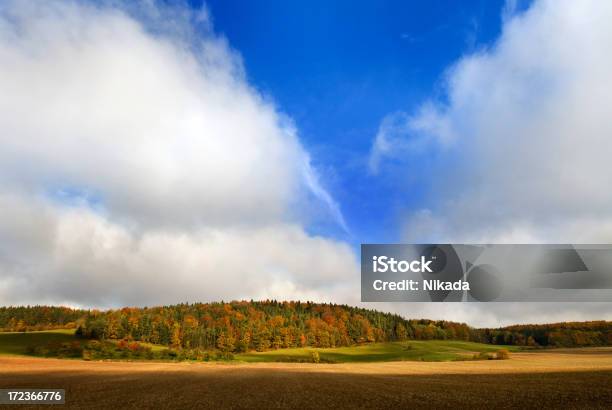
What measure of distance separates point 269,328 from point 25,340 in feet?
255

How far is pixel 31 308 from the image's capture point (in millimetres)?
198875

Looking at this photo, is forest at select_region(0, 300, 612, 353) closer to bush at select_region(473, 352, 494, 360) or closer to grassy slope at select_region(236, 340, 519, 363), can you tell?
grassy slope at select_region(236, 340, 519, 363)

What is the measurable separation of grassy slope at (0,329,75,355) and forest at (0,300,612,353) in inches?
268

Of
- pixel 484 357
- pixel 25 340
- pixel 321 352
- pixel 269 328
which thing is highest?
pixel 269 328

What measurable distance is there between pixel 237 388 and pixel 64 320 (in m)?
197

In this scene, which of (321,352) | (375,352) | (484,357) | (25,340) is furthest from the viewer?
(321,352)

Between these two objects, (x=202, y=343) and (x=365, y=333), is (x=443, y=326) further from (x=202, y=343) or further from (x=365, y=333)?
(x=202, y=343)

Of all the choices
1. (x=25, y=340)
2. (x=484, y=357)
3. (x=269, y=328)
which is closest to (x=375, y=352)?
(x=484, y=357)

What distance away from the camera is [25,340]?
127 meters

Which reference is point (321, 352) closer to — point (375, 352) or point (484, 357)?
point (375, 352)

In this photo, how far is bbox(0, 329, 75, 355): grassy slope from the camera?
376 feet

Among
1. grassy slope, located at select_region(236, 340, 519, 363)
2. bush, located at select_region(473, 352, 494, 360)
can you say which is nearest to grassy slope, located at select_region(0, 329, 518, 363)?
grassy slope, located at select_region(236, 340, 519, 363)

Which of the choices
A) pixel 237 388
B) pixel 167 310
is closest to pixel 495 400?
pixel 237 388

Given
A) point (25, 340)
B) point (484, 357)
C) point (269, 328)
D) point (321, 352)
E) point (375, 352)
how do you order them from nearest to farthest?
point (484, 357), point (25, 340), point (375, 352), point (321, 352), point (269, 328)
